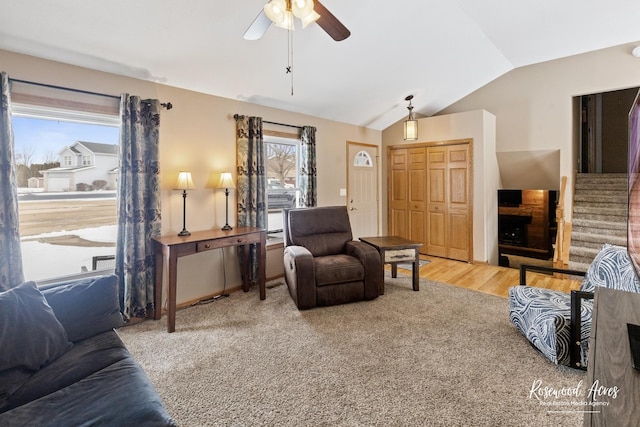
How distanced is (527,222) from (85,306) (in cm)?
586

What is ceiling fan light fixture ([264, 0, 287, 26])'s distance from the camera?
75.2 inches

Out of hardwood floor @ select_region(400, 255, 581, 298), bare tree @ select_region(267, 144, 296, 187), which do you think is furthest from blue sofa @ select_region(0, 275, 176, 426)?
hardwood floor @ select_region(400, 255, 581, 298)

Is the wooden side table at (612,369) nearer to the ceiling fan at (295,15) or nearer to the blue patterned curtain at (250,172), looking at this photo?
the ceiling fan at (295,15)

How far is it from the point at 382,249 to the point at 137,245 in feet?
8.52

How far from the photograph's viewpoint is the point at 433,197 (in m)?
5.50

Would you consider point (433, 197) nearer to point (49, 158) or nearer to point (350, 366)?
→ point (350, 366)

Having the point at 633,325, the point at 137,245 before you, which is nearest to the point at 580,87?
the point at 633,325

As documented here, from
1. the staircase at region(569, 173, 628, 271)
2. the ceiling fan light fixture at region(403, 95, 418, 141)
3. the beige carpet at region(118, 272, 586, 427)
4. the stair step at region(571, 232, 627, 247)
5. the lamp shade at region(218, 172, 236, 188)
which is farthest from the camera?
the ceiling fan light fixture at region(403, 95, 418, 141)

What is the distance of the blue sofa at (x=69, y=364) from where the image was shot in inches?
47.2

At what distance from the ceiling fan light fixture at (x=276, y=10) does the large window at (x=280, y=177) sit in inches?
91.3

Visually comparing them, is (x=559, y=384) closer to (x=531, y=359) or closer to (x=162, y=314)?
(x=531, y=359)

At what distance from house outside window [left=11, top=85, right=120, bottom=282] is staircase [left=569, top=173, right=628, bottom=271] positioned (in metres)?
5.93

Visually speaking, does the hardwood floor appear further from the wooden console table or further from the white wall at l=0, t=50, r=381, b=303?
the white wall at l=0, t=50, r=381, b=303

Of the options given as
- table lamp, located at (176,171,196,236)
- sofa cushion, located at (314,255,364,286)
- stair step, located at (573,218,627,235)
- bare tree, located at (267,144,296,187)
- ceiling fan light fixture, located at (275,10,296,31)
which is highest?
ceiling fan light fixture, located at (275,10,296,31)
